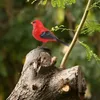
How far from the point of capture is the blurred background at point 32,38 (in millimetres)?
3230

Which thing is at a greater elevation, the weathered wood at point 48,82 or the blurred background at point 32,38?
the weathered wood at point 48,82

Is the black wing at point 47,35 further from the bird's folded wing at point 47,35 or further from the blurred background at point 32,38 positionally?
the blurred background at point 32,38

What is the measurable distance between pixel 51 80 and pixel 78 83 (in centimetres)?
11

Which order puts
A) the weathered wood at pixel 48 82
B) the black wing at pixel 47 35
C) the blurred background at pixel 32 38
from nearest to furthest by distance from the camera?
the weathered wood at pixel 48 82
the black wing at pixel 47 35
the blurred background at pixel 32 38

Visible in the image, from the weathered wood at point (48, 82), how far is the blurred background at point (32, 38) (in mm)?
1358

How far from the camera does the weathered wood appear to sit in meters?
1.67

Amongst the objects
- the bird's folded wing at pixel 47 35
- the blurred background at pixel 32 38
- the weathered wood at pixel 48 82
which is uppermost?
the bird's folded wing at pixel 47 35

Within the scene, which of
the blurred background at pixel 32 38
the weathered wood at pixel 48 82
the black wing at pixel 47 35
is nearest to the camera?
the weathered wood at pixel 48 82

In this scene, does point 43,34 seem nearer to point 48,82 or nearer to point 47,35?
point 47,35

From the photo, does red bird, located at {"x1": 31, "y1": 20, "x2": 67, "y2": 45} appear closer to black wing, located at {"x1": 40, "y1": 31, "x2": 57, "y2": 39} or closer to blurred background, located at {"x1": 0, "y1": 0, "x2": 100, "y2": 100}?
black wing, located at {"x1": 40, "y1": 31, "x2": 57, "y2": 39}

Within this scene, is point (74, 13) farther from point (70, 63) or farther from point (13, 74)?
point (13, 74)

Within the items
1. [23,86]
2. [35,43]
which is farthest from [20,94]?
[35,43]

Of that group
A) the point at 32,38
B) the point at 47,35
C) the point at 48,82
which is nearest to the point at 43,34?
the point at 47,35

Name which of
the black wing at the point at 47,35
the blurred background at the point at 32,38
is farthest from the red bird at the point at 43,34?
the blurred background at the point at 32,38
